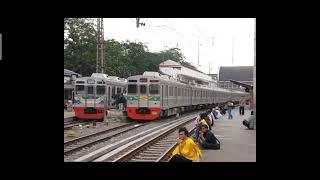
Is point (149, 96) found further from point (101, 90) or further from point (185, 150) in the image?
point (185, 150)

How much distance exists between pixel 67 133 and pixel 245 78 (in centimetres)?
3848

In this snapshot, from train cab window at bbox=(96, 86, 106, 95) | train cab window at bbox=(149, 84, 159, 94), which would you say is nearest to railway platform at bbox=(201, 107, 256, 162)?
train cab window at bbox=(149, 84, 159, 94)

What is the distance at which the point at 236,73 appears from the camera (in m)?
55.1

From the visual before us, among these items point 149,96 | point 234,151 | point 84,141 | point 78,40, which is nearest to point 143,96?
point 149,96

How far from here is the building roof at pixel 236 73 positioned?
5321 cm

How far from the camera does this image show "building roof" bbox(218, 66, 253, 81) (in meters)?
53.2

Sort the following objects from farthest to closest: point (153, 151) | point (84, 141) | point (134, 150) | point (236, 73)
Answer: point (236, 73) → point (84, 141) → point (153, 151) → point (134, 150)

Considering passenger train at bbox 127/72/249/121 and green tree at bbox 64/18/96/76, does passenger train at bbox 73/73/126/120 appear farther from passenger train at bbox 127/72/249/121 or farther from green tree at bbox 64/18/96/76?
green tree at bbox 64/18/96/76

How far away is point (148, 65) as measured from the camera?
37.7m

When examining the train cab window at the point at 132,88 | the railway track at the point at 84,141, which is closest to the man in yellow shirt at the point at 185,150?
the railway track at the point at 84,141

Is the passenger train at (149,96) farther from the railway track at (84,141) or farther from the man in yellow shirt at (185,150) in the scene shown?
the man in yellow shirt at (185,150)
